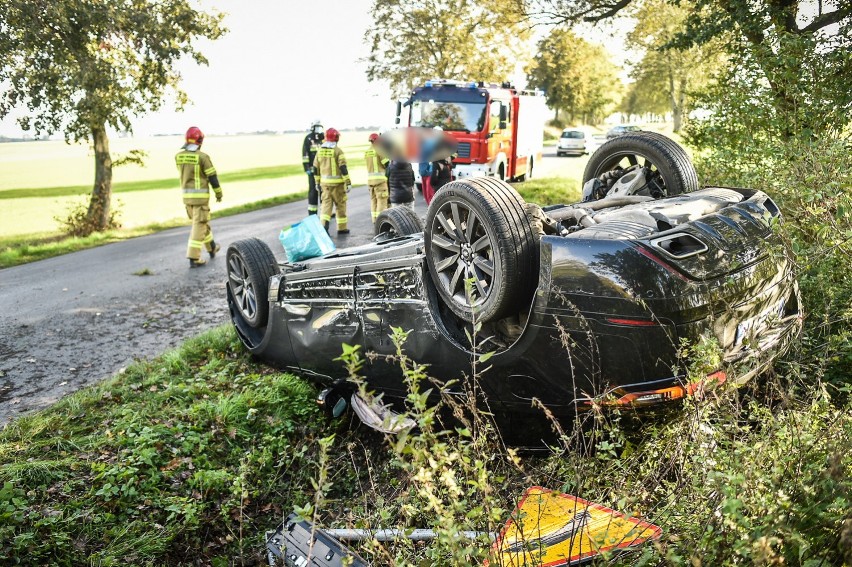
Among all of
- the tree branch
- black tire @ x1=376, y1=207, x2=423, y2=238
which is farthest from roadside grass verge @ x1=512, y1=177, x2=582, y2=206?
black tire @ x1=376, y1=207, x2=423, y2=238

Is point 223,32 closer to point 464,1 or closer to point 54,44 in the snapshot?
point 54,44

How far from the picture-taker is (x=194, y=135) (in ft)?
31.3

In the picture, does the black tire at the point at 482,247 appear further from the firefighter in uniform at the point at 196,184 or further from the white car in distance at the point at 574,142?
the white car in distance at the point at 574,142

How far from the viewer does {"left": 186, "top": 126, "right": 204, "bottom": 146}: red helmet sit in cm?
950

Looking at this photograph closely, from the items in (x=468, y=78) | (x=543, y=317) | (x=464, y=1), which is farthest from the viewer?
(x=468, y=78)

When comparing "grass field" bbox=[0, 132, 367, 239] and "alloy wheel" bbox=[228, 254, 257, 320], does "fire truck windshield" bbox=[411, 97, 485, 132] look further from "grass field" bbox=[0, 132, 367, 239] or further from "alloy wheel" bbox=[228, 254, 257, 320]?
"alloy wheel" bbox=[228, 254, 257, 320]

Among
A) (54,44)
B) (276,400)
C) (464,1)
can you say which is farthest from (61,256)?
(464,1)

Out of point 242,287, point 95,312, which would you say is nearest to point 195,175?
point 95,312

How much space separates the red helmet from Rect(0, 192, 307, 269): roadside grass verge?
12.9 ft

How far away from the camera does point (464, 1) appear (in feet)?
83.1

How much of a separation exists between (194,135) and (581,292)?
321 inches

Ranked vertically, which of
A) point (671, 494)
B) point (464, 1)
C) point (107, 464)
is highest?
point (464, 1)

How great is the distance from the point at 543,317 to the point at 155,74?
42.2 feet

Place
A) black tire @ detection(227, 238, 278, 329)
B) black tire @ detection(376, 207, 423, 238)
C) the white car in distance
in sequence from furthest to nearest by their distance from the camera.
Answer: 1. the white car in distance
2. black tire @ detection(376, 207, 423, 238)
3. black tire @ detection(227, 238, 278, 329)
